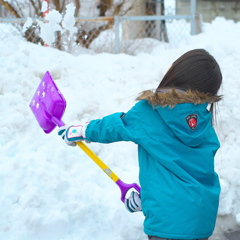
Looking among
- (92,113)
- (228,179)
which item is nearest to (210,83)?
(228,179)

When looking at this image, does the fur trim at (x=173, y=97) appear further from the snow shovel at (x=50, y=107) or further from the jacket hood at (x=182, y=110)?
the snow shovel at (x=50, y=107)

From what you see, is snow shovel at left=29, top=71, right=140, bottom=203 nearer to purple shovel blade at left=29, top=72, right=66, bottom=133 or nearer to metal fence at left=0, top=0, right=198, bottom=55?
purple shovel blade at left=29, top=72, right=66, bottom=133

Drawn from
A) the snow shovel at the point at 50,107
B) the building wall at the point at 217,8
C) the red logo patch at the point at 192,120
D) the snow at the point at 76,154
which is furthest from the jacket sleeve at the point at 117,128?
the building wall at the point at 217,8

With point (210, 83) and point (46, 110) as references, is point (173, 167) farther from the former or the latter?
point (46, 110)

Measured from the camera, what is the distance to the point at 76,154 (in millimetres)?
3590

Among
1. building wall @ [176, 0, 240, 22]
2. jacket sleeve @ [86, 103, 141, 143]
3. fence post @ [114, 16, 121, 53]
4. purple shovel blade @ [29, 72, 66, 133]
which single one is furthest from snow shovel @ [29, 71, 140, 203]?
building wall @ [176, 0, 240, 22]

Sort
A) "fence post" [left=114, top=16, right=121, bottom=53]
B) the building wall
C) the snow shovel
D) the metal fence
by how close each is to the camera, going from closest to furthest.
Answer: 1. the snow shovel
2. the metal fence
3. "fence post" [left=114, top=16, right=121, bottom=53]
4. the building wall

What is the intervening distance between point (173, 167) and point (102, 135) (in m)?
0.36

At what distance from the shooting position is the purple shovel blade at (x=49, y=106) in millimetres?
2529

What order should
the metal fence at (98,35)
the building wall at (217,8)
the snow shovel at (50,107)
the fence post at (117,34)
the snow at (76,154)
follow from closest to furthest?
the snow shovel at (50,107)
the snow at (76,154)
the metal fence at (98,35)
the fence post at (117,34)
the building wall at (217,8)

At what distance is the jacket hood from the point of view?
1895 millimetres

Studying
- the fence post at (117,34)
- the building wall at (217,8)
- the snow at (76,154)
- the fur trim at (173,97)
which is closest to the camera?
the fur trim at (173,97)

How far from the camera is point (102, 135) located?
2.04m

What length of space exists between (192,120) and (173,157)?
182 mm
